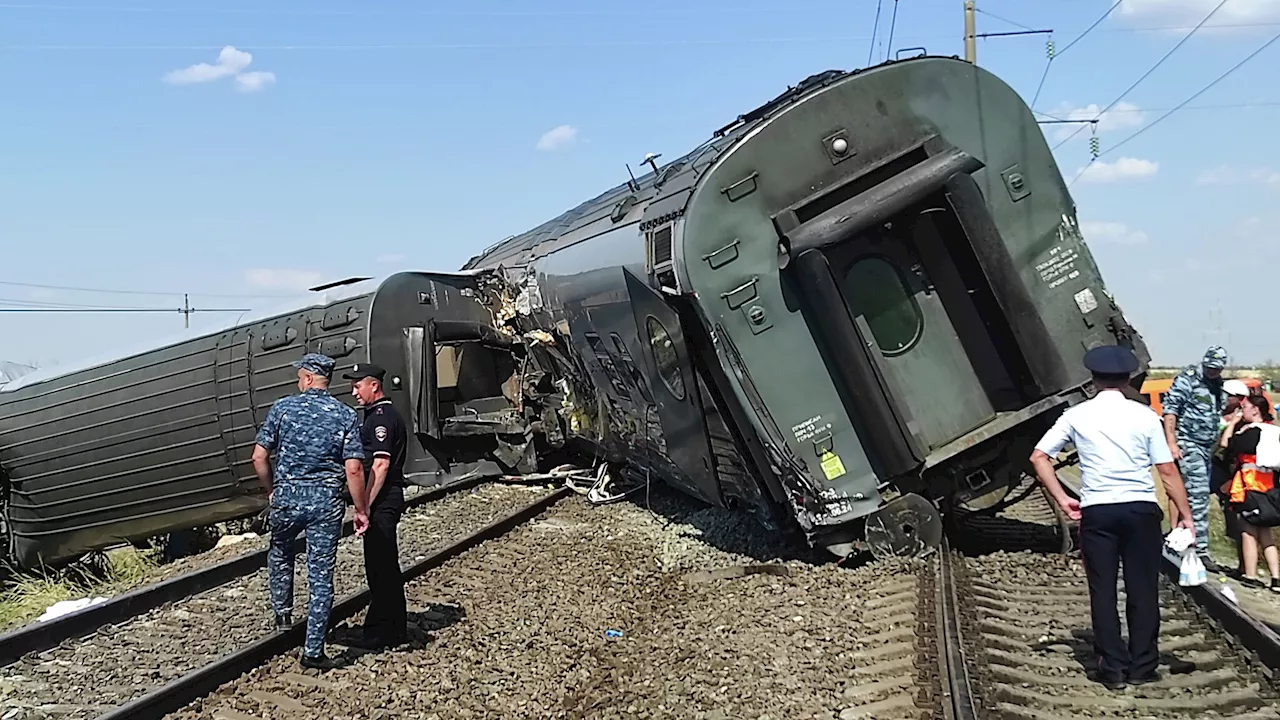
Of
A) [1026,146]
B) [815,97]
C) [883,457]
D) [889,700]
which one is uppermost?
[815,97]

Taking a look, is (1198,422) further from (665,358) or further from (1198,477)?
(665,358)

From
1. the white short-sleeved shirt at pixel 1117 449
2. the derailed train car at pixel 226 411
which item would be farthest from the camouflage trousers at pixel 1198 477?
the derailed train car at pixel 226 411

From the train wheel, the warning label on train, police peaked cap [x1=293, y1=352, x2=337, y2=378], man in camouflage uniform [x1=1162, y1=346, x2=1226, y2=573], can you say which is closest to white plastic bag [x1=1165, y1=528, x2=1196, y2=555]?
the train wheel

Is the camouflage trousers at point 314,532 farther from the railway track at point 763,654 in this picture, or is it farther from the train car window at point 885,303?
the train car window at point 885,303

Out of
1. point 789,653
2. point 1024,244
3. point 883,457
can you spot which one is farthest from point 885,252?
point 789,653

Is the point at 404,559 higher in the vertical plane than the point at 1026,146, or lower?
lower

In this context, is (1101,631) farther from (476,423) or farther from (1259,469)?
(476,423)

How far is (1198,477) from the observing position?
25.2 feet

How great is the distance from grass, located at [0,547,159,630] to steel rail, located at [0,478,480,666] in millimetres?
2193

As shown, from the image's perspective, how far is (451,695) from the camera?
5.50m

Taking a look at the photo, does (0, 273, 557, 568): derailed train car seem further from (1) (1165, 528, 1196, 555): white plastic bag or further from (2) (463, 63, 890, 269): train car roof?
(1) (1165, 528, 1196, 555): white plastic bag

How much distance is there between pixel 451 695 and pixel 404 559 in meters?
3.74

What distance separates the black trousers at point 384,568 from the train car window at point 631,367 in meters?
2.98

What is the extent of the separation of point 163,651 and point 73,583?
25.2ft
